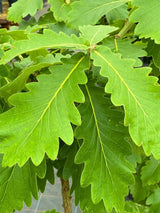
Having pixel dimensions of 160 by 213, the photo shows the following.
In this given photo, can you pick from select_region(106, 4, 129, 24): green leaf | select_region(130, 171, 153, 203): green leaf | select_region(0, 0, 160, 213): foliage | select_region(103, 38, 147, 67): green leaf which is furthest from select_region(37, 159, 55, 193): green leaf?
select_region(130, 171, 153, 203): green leaf

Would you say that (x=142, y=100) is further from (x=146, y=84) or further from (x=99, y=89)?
(x=99, y=89)

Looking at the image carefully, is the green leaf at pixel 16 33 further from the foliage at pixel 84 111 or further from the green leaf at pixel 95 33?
the green leaf at pixel 95 33

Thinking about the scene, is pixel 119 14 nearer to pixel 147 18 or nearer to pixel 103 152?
pixel 147 18

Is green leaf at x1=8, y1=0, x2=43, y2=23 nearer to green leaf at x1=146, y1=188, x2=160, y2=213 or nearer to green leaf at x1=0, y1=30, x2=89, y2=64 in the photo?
green leaf at x1=0, y1=30, x2=89, y2=64

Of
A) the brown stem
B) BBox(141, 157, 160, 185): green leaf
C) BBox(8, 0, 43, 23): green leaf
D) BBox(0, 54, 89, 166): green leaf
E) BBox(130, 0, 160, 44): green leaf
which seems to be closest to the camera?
BBox(0, 54, 89, 166): green leaf

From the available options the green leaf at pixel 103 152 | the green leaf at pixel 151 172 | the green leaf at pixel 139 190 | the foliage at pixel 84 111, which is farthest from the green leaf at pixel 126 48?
the green leaf at pixel 139 190

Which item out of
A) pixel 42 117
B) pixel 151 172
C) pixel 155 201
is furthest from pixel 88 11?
pixel 155 201

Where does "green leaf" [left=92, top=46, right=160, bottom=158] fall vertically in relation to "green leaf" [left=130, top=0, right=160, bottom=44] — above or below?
below
